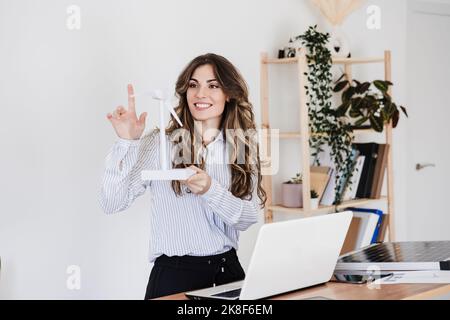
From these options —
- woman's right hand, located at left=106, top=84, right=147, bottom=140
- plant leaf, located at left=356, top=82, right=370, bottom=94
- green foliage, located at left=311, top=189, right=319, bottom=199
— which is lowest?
green foliage, located at left=311, top=189, right=319, bottom=199

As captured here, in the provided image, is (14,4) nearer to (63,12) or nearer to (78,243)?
(63,12)

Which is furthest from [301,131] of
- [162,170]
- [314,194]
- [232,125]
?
[162,170]

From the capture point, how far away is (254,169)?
2355mm

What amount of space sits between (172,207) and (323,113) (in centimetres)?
169

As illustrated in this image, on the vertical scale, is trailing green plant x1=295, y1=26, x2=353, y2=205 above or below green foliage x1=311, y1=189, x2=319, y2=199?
above

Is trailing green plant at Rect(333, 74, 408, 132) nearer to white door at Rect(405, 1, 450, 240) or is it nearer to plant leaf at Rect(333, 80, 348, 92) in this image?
plant leaf at Rect(333, 80, 348, 92)

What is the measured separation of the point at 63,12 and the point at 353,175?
6.49 ft

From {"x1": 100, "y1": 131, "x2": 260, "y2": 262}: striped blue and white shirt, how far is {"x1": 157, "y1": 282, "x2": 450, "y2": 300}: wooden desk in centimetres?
34

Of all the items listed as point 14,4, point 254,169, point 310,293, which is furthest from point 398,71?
point 310,293

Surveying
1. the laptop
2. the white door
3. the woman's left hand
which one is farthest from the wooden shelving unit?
the laptop

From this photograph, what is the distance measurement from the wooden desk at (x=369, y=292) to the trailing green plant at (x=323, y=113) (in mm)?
1833

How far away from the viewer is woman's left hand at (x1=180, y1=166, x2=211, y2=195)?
192cm

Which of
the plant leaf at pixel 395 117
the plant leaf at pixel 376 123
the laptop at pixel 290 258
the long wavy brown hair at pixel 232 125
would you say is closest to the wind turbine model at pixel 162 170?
the laptop at pixel 290 258

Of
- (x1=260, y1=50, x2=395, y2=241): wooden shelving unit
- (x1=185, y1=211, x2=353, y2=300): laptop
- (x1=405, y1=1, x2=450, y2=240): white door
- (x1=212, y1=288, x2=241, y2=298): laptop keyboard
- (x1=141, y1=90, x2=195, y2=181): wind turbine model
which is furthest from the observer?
(x1=405, y1=1, x2=450, y2=240): white door
